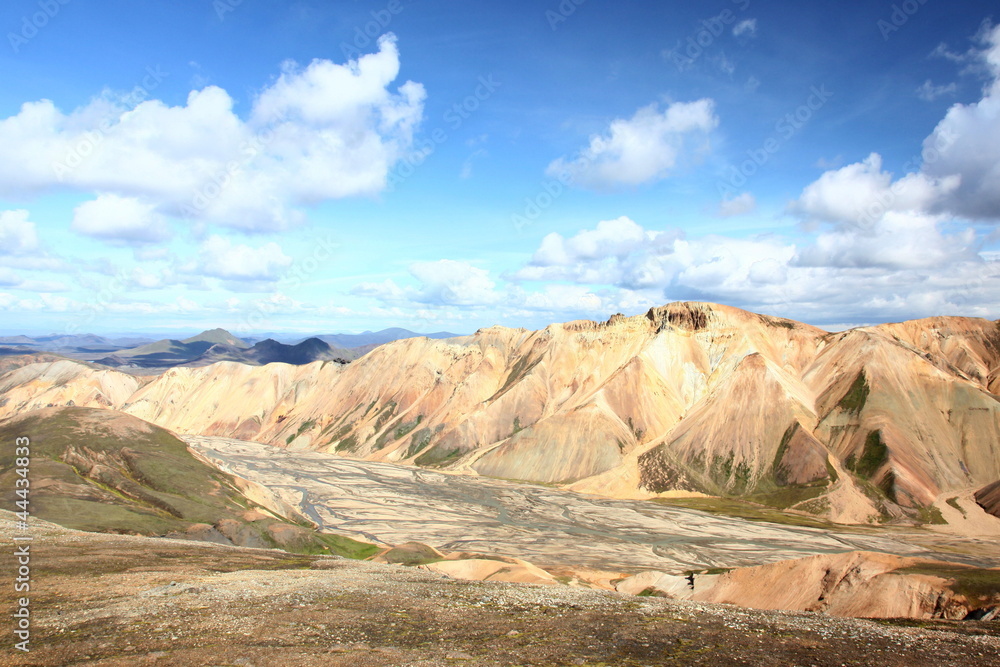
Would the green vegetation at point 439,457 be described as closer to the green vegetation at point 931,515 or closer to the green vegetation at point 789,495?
the green vegetation at point 789,495

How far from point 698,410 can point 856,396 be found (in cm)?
2856

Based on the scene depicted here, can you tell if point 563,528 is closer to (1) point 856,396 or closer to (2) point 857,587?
(2) point 857,587

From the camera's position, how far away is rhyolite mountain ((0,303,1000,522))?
312 feet

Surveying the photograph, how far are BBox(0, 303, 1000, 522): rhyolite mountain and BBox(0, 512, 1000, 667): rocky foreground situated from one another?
76.8 meters

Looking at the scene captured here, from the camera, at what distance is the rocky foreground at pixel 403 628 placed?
704 inches

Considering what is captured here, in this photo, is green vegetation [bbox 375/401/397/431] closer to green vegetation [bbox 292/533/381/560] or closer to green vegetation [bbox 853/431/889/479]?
green vegetation [bbox 292/533/381/560]

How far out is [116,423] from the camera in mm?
81000

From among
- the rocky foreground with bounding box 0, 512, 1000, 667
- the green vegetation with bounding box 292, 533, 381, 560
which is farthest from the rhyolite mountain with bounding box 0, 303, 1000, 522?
the rocky foreground with bounding box 0, 512, 1000, 667

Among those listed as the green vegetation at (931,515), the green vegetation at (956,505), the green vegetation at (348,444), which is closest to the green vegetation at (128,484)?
the green vegetation at (348,444)

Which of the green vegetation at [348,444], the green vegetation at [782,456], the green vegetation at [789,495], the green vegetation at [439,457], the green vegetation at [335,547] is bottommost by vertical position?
the green vegetation at [348,444]

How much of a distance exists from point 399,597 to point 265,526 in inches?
1555

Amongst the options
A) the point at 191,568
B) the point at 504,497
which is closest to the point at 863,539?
the point at 504,497

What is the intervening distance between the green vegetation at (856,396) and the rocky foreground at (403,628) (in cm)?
9226

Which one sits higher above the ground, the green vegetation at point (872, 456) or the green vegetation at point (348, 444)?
the green vegetation at point (872, 456)
